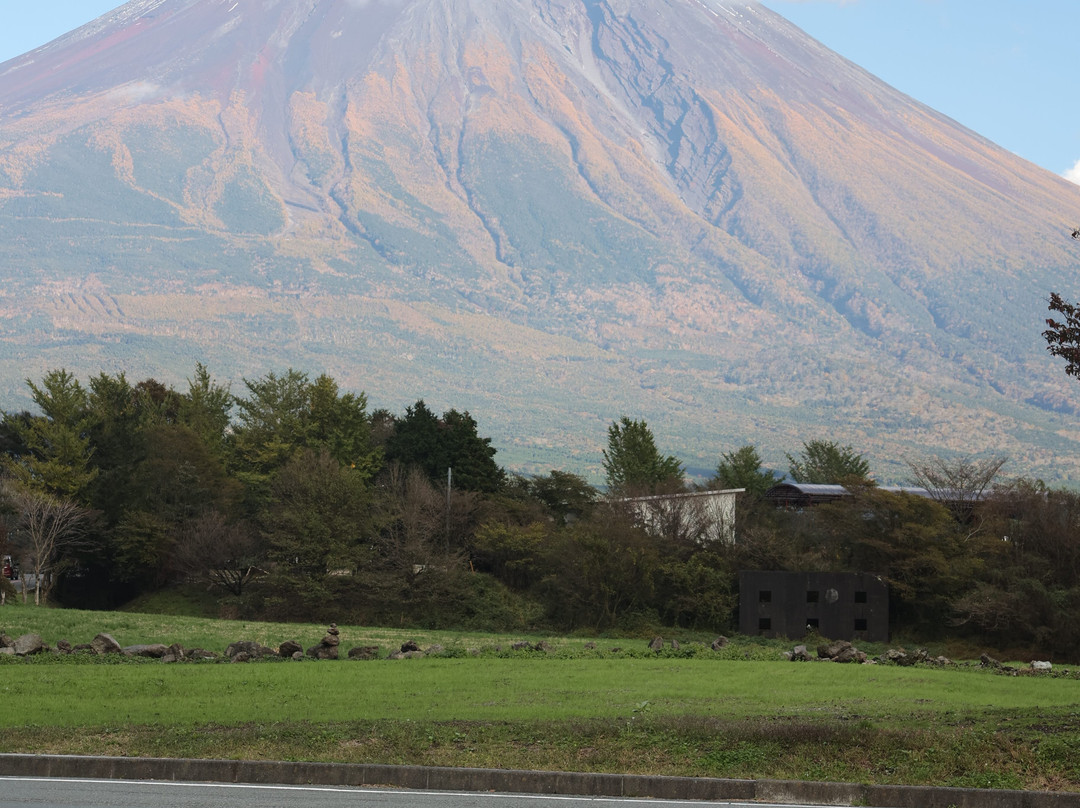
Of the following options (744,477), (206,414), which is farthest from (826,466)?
(206,414)

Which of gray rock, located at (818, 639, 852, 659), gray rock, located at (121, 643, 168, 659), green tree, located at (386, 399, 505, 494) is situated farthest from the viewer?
green tree, located at (386, 399, 505, 494)

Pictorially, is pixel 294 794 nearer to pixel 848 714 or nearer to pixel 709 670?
pixel 848 714

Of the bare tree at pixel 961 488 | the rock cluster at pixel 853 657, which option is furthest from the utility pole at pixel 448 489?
the rock cluster at pixel 853 657

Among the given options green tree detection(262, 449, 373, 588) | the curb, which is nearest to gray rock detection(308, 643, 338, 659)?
the curb

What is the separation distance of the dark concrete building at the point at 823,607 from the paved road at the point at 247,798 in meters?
42.4

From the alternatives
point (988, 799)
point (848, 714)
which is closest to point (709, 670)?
point (848, 714)

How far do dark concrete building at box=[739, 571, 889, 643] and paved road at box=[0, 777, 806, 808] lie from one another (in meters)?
42.4

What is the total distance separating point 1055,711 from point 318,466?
48.6 metres

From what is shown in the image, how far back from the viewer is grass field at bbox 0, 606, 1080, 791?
1445 cm

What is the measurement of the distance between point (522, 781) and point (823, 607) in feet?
139

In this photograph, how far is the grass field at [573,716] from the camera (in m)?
14.4

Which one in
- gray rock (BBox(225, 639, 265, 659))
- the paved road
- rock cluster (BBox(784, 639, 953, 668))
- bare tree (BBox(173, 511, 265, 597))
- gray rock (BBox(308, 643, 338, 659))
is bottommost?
rock cluster (BBox(784, 639, 953, 668))

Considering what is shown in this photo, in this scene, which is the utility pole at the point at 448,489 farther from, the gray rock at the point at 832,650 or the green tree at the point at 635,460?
the gray rock at the point at 832,650

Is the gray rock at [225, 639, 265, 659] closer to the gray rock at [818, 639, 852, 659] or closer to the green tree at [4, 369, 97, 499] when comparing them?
the gray rock at [818, 639, 852, 659]
